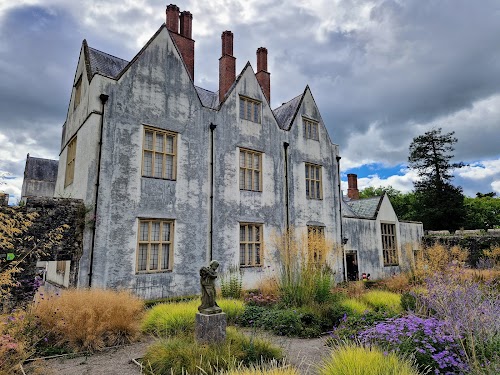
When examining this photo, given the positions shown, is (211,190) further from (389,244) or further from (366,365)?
(389,244)

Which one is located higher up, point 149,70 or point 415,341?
point 149,70

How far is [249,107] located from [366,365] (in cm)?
1356

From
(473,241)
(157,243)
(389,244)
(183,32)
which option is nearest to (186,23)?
(183,32)

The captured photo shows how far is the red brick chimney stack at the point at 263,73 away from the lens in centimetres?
1791

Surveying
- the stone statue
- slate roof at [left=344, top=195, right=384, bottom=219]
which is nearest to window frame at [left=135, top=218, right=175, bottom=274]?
the stone statue

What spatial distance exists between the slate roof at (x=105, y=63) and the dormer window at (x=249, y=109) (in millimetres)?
5804

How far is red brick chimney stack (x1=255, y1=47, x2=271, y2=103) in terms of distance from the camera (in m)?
17.9

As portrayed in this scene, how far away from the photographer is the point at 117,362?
20.0 feet

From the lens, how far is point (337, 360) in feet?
15.1

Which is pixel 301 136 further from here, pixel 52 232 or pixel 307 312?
pixel 52 232

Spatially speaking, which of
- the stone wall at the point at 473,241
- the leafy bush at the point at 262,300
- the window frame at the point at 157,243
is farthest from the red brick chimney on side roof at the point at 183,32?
the stone wall at the point at 473,241

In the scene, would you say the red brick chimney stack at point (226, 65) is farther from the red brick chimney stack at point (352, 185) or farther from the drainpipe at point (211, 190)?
the red brick chimney stack at point (352, 185)

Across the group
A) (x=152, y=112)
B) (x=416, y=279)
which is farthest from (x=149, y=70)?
(x=416, y=279)

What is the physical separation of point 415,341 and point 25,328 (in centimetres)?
753
